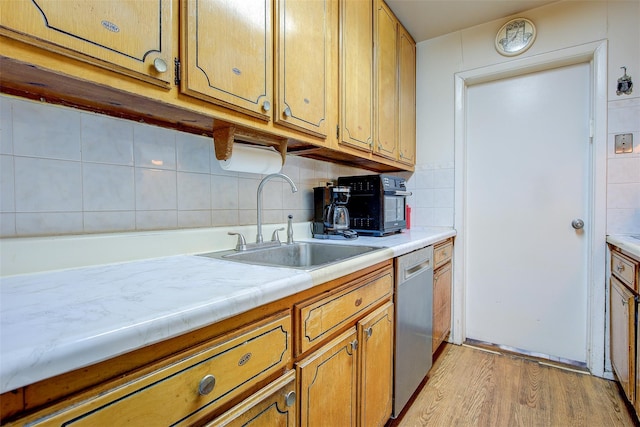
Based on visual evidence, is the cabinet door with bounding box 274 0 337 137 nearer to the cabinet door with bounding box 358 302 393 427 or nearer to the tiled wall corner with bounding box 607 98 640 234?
the cabinet door with bounding box 358 302 393 427

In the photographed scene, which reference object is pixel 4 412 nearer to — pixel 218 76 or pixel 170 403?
pixel 170 403

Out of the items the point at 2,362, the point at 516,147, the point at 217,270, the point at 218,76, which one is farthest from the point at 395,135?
the point at 2,362

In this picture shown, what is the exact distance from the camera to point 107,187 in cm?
95

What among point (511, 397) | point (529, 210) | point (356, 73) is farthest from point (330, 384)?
point (529, 210)

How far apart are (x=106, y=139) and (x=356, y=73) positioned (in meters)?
1.21

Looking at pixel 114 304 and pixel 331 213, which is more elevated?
pixel 331 213

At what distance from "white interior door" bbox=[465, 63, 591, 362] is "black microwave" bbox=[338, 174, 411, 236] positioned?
837 millimetres

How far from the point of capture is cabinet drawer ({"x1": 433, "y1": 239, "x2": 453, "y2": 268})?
6.26ft

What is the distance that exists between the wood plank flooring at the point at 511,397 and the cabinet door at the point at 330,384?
1.92ft

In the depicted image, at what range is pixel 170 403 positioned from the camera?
1.70ft

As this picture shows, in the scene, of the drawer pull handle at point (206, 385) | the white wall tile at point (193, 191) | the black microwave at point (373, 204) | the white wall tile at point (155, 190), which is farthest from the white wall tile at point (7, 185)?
the black microwave at point (373, 204)

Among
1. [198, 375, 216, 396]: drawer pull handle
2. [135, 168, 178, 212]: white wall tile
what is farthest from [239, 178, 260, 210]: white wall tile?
[198, 375, 216, 396]: drawer pull handle

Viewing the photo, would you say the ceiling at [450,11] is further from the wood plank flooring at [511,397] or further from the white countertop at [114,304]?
the wood plank flooring at [511,397]

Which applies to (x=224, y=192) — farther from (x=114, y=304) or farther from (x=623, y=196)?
(x=623, y=196)
